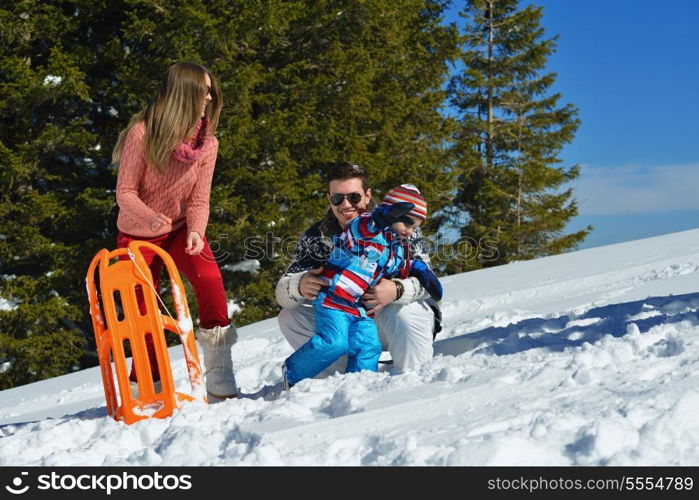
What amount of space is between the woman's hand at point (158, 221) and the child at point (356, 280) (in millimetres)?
844

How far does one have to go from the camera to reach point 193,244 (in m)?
3.22

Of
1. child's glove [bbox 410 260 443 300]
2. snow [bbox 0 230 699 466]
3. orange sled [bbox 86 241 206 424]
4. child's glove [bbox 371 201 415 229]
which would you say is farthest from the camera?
child's glove [bbox 410 260 443 300]

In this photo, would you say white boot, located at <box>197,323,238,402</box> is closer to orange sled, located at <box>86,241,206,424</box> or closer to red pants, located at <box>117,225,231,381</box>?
red pants, located at <box>117,225,231,381</box>

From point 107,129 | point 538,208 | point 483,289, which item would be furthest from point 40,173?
point 538,208

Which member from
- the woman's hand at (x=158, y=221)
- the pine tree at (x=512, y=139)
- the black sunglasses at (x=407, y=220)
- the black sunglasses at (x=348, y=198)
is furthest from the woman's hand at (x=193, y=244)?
the pine tree at (x=512, y=139)

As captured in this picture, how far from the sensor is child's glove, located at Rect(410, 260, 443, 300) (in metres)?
3.53

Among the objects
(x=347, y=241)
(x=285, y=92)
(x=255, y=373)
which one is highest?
(x=285, y=92)

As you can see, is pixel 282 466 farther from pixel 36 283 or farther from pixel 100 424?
pixel 36 283

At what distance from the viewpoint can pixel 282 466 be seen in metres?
2.08

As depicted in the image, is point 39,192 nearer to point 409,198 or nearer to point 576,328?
point 409,198

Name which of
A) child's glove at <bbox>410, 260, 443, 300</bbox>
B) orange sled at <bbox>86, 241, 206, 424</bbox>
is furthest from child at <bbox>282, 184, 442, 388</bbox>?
orange sled at <bbox>86, 241, 206, 424</bbox>

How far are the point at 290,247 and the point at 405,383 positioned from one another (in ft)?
29.0

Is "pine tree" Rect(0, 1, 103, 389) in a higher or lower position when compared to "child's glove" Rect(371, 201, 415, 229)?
higher

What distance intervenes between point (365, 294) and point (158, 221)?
111 cm
